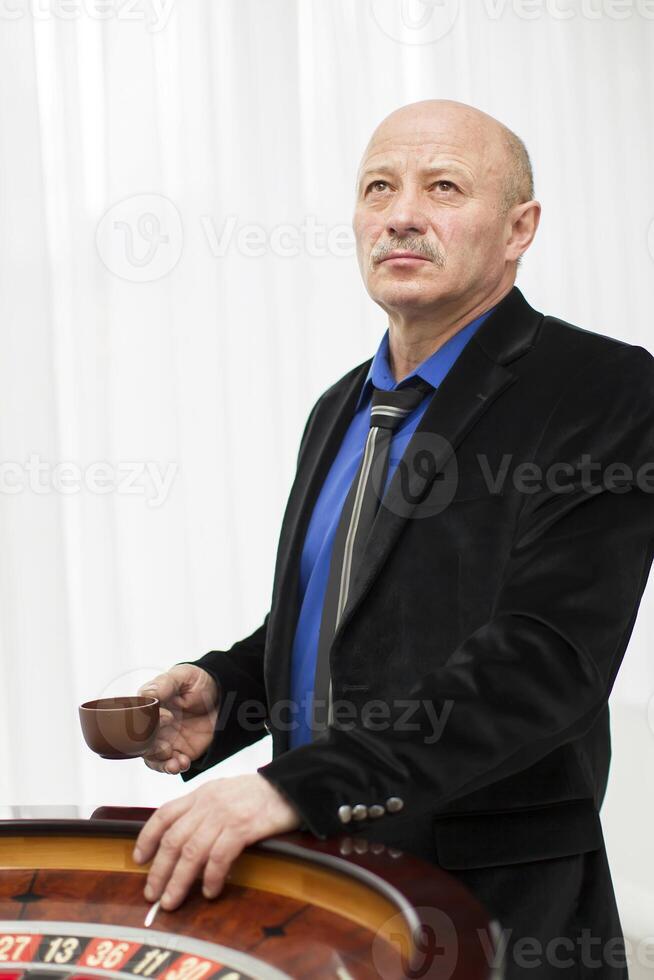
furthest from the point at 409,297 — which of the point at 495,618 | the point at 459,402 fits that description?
the point at 495,618

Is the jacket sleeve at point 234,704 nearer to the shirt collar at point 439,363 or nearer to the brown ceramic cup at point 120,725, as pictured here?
the brown ceramic cup at point 120,725

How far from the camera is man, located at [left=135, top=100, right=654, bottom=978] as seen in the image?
1.18m

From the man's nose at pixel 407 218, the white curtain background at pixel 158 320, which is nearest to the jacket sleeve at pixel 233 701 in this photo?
the man's nose at pixel 407 218

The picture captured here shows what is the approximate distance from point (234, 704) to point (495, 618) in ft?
1.91

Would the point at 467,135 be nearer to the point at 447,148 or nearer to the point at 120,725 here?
the point at 447,148

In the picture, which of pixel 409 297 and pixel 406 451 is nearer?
pixel 406 451

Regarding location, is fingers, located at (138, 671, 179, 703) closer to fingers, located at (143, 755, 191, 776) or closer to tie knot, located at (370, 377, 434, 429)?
fingers, located at (143, 755, 191, 776)

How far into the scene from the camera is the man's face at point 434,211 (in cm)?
169

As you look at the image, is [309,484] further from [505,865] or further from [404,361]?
[505,865]

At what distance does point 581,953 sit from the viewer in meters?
1.42

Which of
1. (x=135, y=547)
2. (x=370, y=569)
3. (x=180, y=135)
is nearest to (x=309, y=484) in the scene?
(x=370, y=569)

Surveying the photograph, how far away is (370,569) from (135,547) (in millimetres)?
2094

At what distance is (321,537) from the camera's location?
174cm

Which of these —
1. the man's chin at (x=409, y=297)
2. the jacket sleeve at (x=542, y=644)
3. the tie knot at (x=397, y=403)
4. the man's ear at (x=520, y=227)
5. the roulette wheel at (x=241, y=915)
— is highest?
the man's ear at (x=520, y=227)
